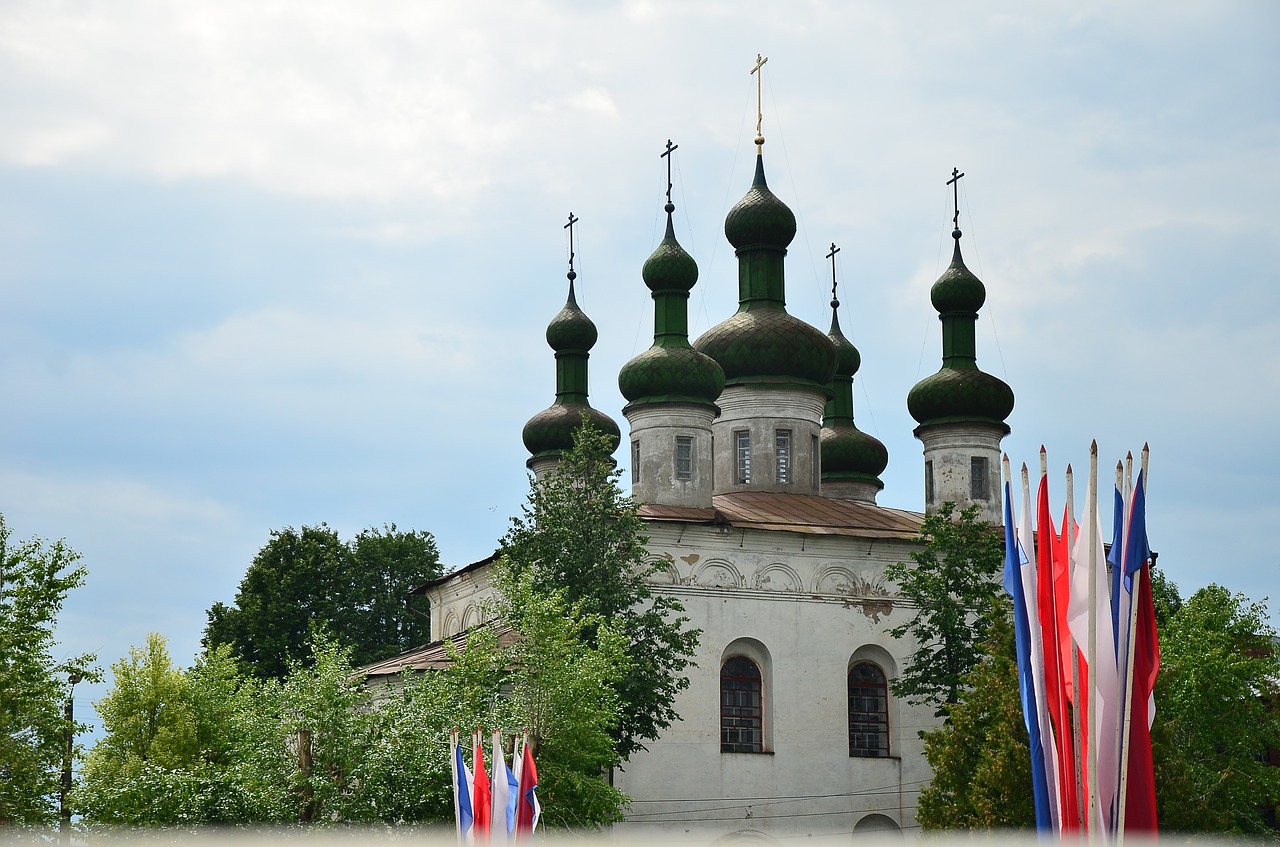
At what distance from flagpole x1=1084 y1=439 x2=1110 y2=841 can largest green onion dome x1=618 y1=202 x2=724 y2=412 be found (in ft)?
69.2

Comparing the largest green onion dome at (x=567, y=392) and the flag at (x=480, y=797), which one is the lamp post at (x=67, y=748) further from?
the largest green onion dome at (x=567, y=392)

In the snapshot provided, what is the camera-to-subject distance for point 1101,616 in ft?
51.1

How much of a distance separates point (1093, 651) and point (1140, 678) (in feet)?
2.73

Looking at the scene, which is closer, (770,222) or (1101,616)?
(1101,616)

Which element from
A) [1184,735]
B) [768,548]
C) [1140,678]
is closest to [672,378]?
[768,548]

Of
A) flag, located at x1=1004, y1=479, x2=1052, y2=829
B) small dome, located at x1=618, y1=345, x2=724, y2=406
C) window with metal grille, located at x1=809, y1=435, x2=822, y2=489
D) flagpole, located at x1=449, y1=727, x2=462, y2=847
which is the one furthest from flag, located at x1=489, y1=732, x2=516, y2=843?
window with metal grille, located at x1=809, y1=435, x2=822, y2=489

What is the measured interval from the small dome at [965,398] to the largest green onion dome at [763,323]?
2357 mm

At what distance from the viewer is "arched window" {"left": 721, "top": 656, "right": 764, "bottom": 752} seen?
34094mm

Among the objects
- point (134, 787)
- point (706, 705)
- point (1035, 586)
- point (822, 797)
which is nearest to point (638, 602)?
point (706, 705)

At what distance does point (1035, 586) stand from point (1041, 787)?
5.98 feet

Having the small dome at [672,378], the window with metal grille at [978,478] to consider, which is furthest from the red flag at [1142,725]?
the window with metal grille at [978,478]

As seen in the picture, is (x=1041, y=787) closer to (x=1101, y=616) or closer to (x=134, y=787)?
(x=1101, y=616)

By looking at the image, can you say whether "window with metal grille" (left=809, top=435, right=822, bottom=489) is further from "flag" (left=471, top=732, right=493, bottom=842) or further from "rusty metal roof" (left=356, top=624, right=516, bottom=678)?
"flag" (left=471, top=732, right=493, bottom=842)

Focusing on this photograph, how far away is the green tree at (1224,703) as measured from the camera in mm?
31000
